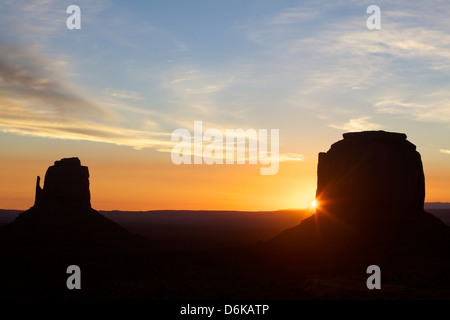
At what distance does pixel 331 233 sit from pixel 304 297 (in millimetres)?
18884

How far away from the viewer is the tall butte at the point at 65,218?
69125mm

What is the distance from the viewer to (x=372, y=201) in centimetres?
4978

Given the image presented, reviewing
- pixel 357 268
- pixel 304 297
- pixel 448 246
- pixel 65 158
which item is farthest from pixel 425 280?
pixel 65 158

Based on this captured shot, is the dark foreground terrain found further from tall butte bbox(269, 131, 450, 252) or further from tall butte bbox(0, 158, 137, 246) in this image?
tall butte bbox(0, 158, 137, 246)

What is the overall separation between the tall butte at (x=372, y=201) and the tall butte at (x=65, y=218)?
31724 mm

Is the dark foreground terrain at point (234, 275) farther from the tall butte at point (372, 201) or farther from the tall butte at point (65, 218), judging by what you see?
the tall butte at point (65, 218)

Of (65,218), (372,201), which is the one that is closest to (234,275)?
(372,201)

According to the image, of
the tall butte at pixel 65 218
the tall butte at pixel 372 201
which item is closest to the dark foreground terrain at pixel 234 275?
the tall butte at pixel 372 201

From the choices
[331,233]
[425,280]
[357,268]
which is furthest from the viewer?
[331,233]

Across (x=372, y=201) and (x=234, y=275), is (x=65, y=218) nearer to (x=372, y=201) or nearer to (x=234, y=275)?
(x=234, y=275)

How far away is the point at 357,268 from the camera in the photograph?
39781mm

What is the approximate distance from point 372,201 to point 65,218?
47.3 meters
